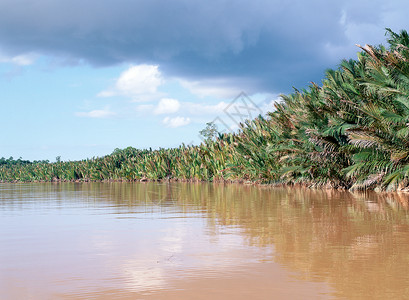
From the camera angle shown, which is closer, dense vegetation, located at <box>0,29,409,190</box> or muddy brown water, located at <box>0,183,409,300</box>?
muddy brown water, located at <box>0,183,409,300</box>

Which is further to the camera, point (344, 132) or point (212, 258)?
point (344, 132)

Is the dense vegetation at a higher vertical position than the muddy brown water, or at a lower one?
higher

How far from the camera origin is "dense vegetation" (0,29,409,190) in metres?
16.1

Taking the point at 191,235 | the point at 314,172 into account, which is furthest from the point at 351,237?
the point at 314,172

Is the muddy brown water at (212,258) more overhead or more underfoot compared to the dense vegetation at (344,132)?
more underfoot

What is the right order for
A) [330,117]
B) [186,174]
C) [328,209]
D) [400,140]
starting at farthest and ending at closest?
[186,174], [330,117], [400,140], [328,209]

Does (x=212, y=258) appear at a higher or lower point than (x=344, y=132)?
lower

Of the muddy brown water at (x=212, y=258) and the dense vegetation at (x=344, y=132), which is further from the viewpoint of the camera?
the dense vegetation at (x=344, y=132)

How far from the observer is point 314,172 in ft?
79.4

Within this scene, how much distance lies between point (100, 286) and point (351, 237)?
4.72 m

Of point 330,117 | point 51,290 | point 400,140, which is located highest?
point 330,117

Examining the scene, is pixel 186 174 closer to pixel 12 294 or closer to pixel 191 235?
pixel 191 235

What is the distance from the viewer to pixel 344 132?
19391mm

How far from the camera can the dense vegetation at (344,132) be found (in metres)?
16.1
